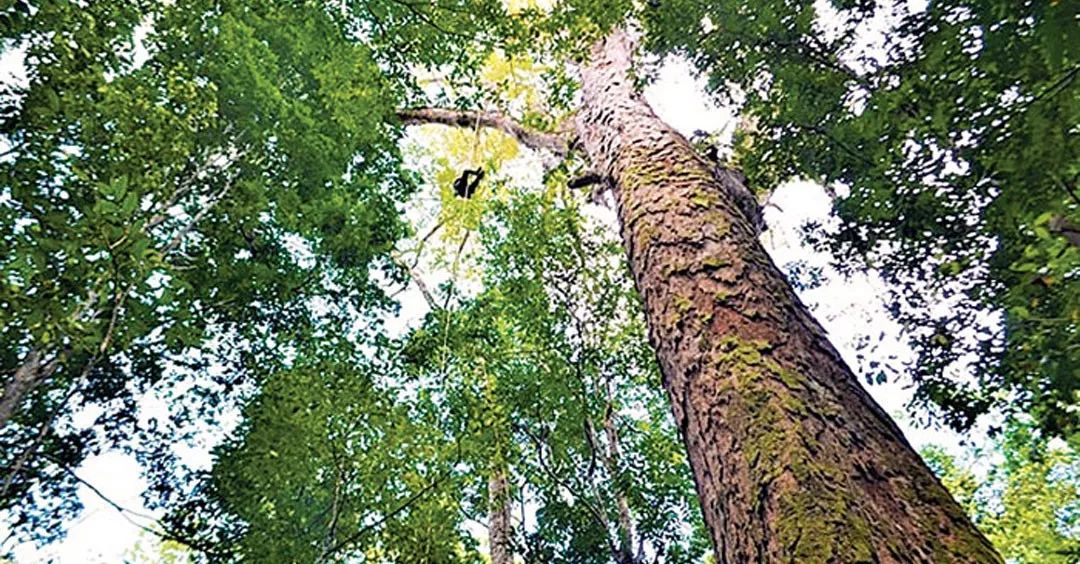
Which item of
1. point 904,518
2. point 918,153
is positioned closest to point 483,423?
point 918,153

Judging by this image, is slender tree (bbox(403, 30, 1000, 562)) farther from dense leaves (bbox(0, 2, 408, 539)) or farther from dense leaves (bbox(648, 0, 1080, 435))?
dense leaves (bbox(0, 2, 408, 539))

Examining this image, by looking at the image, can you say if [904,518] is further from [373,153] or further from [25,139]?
[373,153]

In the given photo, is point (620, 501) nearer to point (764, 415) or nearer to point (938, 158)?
point (938, 158)

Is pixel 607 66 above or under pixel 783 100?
above

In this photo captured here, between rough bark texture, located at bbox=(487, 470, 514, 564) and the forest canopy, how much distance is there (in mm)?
60

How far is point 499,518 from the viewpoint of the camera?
780 centimetres

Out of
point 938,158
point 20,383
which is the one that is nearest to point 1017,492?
point 938,158

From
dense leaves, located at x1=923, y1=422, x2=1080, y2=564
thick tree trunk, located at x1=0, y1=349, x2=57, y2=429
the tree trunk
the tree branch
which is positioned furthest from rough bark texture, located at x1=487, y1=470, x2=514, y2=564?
dense leaves, located at x1=923, y1=422, x2=1080, y2=564

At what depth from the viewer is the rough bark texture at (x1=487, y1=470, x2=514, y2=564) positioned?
6.70 meters

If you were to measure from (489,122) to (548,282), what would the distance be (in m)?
2.63

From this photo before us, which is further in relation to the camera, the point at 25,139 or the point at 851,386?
the point at 25,139

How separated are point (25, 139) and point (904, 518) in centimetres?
591

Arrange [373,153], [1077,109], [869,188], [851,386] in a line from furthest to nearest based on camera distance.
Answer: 1. [373,153]
2. [869,188]
3. [1077,109]
4. [851,386]

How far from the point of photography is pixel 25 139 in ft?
15.7
